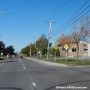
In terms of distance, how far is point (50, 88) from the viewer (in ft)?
49.9

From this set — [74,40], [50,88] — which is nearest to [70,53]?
[74,40]

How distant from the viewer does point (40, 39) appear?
12419 centimetres

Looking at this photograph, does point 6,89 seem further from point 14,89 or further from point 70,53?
point 70,53

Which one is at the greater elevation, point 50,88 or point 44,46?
point 44,46

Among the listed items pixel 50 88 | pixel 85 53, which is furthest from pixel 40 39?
pixel 50 88

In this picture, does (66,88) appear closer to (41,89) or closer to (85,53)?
(41,89)

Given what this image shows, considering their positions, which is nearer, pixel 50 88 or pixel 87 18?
pixel 50 88

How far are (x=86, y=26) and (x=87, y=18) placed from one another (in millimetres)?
1377

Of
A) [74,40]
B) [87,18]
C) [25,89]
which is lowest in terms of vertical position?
Answer: [25,89]

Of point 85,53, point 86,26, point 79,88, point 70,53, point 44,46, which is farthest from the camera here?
point 70,53

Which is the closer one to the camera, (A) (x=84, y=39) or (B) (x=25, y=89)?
(B) (x=25, y=89)

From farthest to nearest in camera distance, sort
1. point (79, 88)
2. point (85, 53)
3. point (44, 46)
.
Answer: point (85, 53)
point (44, 46)
point (79, 88)

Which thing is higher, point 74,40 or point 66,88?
point 74,40

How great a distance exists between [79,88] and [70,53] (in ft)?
411
